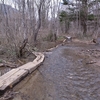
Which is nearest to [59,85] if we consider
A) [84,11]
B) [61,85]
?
[61,85]

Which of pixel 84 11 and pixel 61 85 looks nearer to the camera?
pixel 61 85

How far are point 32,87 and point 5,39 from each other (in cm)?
394

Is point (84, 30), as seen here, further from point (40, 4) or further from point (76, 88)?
point (76, 88)

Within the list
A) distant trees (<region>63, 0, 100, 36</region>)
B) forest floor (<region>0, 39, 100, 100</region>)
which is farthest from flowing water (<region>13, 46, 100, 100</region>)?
distant trees (<region>63, 0, 100, 36</region>)

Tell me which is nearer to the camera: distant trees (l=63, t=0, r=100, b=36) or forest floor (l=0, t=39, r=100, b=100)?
forest floor (l=0, t=39, r=100, b=100)

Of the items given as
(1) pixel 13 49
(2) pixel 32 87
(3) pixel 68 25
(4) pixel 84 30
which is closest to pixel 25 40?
(1) pixel 13 49

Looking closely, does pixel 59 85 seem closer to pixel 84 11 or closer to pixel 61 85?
pixel 61 85

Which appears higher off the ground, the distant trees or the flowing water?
the distant trees

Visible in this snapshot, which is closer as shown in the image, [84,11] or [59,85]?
[59,85]

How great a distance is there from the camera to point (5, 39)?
283 inches

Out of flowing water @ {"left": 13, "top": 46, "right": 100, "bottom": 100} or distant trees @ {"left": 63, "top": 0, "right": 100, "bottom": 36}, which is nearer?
flowing water @ {"left": 13, "top": 46, "right": 100, "bottom": 100}

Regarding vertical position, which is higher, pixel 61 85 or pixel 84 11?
pixel 84 11

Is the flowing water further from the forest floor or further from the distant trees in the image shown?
the distant trees

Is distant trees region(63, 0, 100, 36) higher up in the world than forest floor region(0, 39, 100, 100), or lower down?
higher up
